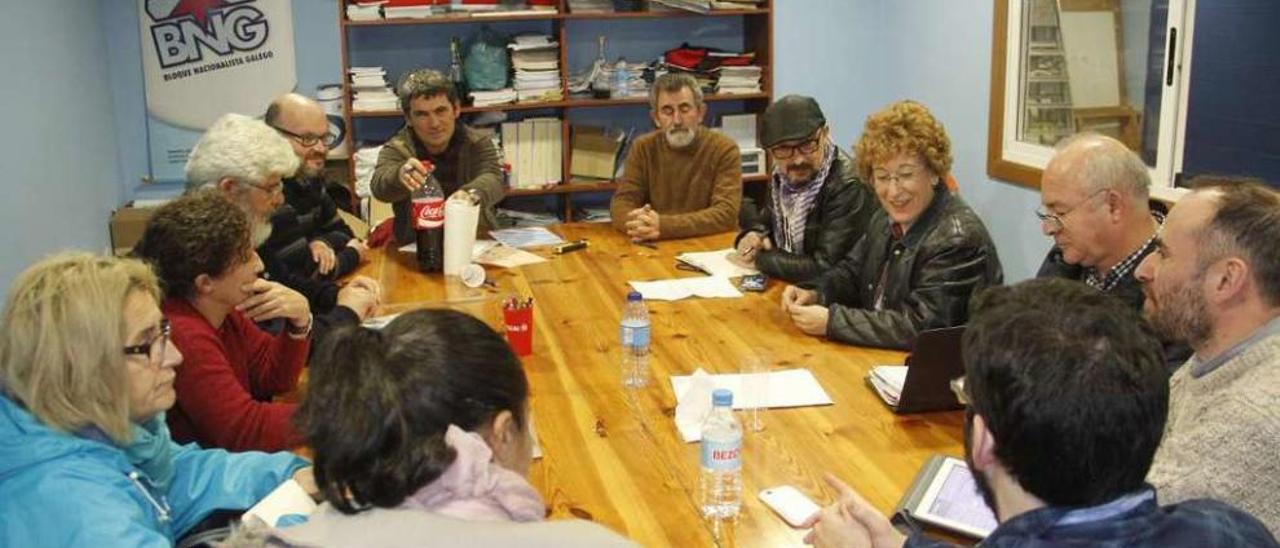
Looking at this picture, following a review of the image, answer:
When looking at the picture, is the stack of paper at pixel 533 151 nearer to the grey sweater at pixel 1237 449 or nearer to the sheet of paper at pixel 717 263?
the sheet of paper at pixel 717 263

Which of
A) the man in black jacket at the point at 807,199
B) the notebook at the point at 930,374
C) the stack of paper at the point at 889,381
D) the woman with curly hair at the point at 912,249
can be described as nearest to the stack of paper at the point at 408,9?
the man in black jacket at the point at 807,199

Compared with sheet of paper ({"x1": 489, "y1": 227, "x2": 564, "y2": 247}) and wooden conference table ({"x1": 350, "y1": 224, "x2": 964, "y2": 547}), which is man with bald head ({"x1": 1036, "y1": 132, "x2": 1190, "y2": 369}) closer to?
wooden conference table ({"x1": 350, "y1": 224, "x2": 964, "y2": 547})

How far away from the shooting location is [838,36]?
18.6ft

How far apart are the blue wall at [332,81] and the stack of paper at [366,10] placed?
0.37 m

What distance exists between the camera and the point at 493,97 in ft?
17.1

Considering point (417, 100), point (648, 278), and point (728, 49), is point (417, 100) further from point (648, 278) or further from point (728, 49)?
point (728, 49)

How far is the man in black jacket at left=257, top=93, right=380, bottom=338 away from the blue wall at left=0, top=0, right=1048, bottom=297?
103 centimetres

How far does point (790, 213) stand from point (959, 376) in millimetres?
1467

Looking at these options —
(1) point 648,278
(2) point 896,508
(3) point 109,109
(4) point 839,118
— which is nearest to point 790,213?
(1) point 648,278

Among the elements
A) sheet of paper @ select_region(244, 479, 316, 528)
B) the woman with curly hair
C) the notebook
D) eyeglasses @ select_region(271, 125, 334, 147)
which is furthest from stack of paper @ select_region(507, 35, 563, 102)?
sheet of paper @ select_region(244, 479, 316, 528)

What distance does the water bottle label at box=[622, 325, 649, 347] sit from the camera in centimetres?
247

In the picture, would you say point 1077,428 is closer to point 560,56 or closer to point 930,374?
point 930,374

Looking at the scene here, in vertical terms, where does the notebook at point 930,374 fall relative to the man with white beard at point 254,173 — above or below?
below

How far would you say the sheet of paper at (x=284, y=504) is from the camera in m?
1.82
